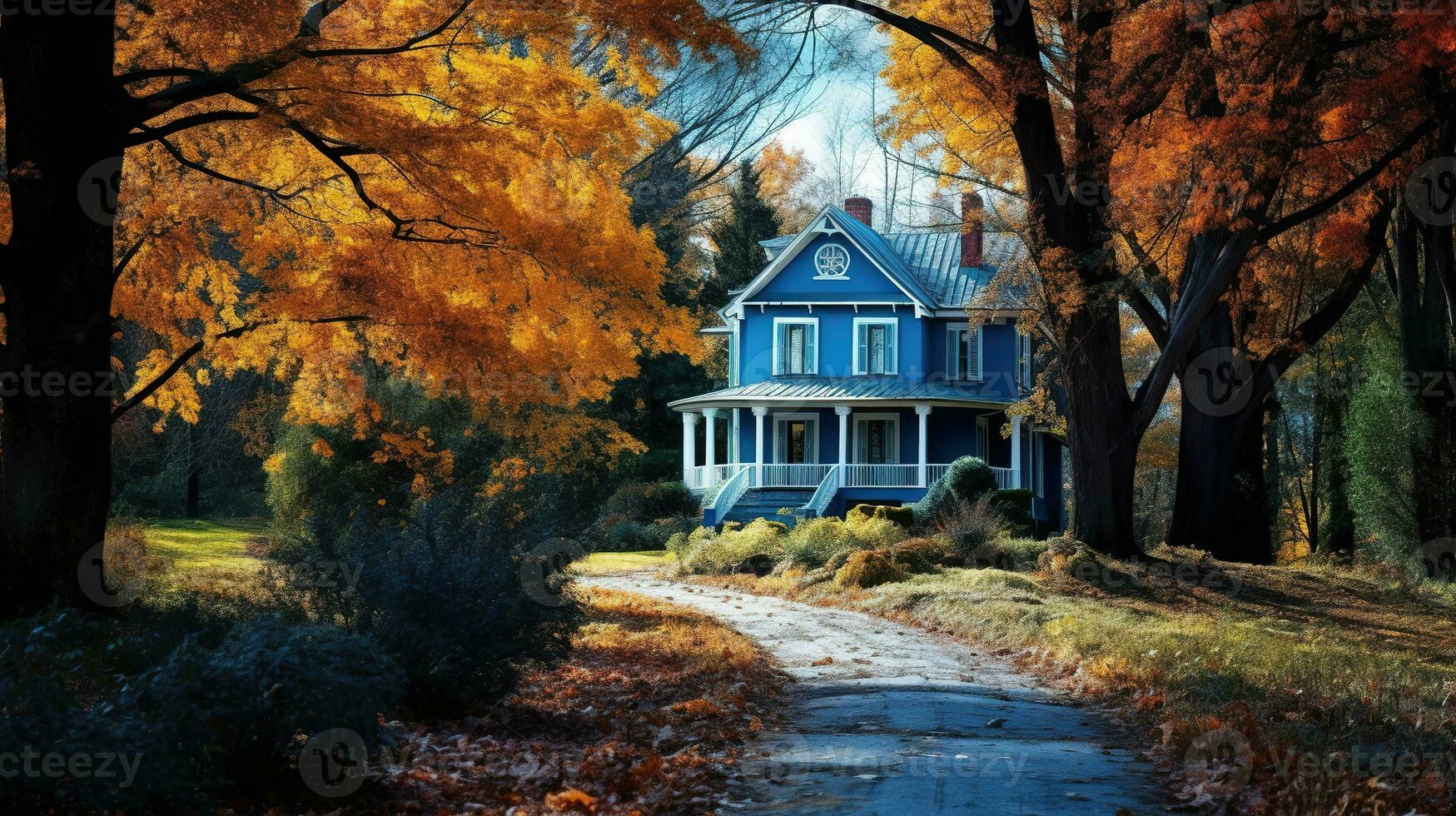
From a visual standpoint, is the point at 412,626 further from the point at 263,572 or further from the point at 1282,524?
the point at 1282,524

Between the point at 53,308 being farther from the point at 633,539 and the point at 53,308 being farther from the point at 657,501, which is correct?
the point at 657,501

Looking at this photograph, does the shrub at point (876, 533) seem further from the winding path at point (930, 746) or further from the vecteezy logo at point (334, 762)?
the vecteezy logo at point (334, 762)

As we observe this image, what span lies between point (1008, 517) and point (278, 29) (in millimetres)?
18781

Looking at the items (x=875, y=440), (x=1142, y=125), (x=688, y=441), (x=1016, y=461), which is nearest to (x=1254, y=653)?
(x=1142, y=125)

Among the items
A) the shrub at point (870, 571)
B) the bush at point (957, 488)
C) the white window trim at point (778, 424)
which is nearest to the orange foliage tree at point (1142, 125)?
the shrub at point (870, 571)

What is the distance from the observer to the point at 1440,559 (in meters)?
21.8

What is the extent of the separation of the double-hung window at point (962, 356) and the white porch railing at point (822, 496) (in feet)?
14.8

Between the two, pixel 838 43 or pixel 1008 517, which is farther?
pixel 1008 517

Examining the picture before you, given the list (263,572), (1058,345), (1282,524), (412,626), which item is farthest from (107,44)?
(1282,524)

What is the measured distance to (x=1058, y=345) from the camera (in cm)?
1881

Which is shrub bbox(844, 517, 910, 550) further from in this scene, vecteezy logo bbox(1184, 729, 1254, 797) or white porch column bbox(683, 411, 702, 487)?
white porch column bbox(683, 411, 702, 487)

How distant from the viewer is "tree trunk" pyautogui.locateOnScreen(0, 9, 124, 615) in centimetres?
948

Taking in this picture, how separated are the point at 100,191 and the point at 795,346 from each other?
26.7 m

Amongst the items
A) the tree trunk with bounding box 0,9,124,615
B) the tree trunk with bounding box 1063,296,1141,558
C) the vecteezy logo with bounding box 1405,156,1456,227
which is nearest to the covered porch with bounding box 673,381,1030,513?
the vecteezy logo with bounding box 1405,156,1456,227
